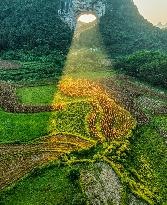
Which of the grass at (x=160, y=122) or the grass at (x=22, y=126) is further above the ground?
the grass at (x=22, y=126)

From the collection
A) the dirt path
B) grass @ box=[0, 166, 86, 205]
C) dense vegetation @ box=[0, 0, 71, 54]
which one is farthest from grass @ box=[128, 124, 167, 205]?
dense vegetation @ box=[0, 0, 71, 54]

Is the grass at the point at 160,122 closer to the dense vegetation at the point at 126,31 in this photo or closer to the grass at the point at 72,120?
the grass at the point at 72,120

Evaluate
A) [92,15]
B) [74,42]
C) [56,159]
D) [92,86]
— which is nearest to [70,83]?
[92,86]

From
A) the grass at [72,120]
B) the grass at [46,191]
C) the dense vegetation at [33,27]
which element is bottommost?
the dense vegetation at [33,27]

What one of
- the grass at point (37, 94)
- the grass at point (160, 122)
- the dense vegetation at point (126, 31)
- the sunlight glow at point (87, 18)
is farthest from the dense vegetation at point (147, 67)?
the sunlight glow at point (87, 18)

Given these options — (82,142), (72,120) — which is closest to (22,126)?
(72,120)

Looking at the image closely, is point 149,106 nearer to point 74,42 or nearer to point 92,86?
point 92,86

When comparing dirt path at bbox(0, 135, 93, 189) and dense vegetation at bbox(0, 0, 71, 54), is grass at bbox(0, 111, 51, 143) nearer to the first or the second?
dirt path at bbox(0, 135, 93, 189)
